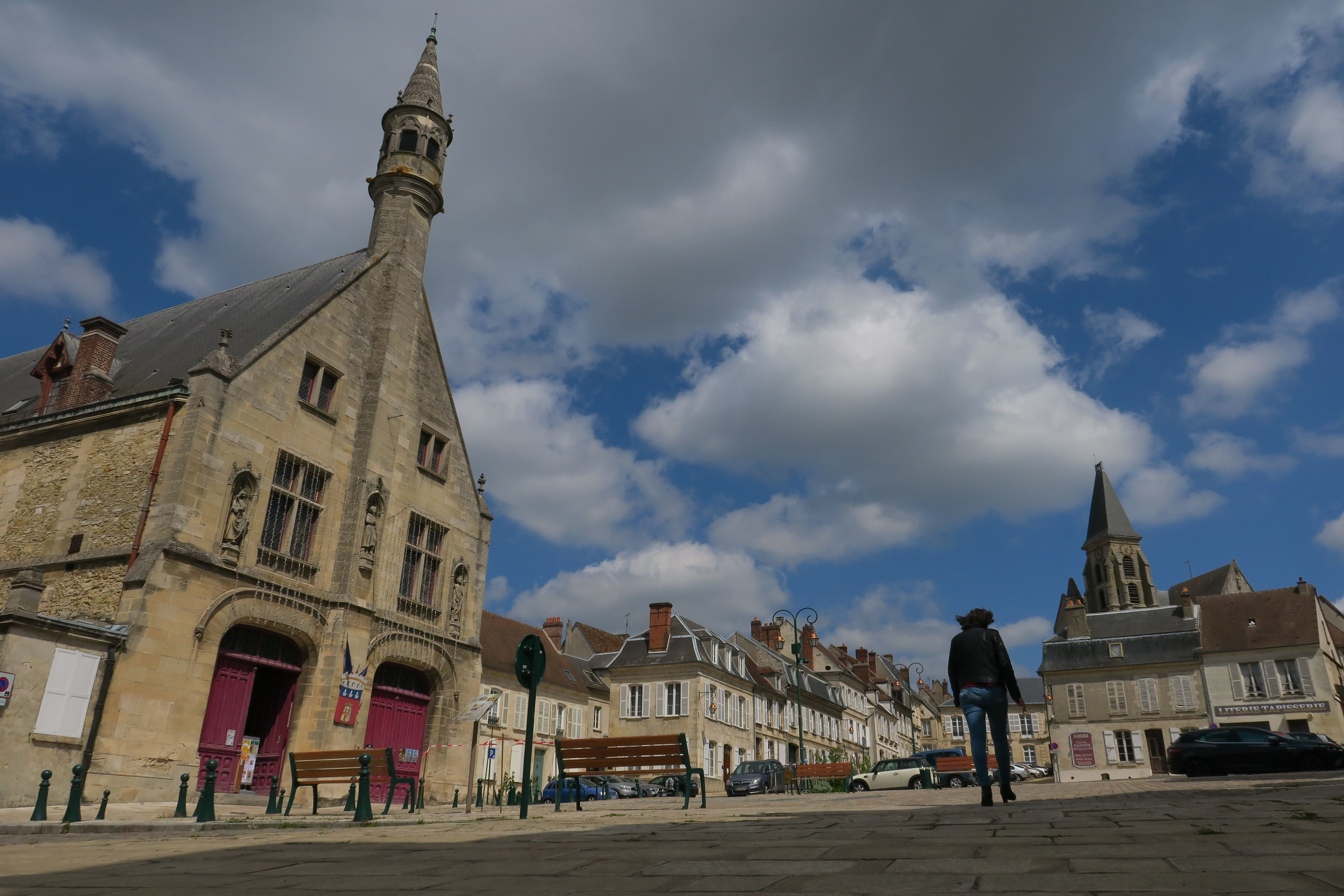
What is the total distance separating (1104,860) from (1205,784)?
11.1 meters

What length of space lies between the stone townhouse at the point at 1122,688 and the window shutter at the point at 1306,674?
4.11 meters

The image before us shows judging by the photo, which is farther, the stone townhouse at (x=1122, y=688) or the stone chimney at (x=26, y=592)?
the stone townhouse at (x=1122, y=688)

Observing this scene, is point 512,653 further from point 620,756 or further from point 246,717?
point 620,756

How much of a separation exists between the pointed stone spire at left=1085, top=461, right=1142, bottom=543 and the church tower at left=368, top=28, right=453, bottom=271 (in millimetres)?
75384

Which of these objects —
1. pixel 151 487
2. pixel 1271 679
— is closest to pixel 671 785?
pixel 151 487

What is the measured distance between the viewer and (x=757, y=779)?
28.2 meters

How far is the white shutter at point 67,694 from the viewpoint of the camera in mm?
13859

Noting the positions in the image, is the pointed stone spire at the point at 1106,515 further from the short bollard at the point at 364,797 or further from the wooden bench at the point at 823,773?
the short bollard at the point at 364,797

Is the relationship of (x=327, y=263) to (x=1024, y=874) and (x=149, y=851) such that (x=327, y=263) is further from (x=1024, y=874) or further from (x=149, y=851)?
(x=1024, y=874)

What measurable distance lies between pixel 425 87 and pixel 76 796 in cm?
2169

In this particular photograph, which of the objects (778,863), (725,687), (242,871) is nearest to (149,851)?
(242,871)

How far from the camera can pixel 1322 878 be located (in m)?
3.15

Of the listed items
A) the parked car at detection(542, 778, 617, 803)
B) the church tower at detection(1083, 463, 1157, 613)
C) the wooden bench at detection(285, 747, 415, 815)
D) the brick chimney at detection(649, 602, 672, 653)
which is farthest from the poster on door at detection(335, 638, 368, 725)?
the church tower at detection(1083, 463, 1157, 613)

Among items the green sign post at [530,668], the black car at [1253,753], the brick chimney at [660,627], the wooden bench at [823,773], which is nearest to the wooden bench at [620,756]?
the green sign post at [530,668]
